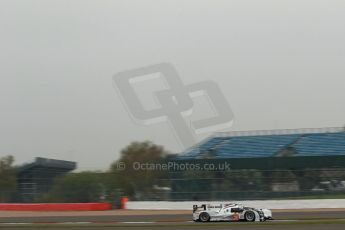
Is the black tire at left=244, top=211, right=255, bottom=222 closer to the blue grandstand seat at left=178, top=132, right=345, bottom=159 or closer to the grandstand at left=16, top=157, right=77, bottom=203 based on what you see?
the blue grandstand seat at left=178, top=132, right=345, bottom=159

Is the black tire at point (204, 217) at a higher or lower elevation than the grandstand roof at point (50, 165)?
lower

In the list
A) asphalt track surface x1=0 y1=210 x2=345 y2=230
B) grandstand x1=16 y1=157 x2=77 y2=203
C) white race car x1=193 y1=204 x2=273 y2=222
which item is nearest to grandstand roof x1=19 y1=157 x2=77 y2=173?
grandstand x1=16 y1=157 x2=77 y2=203

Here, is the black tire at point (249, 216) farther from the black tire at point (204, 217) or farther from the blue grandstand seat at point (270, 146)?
the blue grandstand seat at point (270, 146)

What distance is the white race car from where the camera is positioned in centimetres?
2266

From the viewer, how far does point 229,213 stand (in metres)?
23.2

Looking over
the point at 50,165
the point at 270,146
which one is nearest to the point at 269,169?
the point at 270,146

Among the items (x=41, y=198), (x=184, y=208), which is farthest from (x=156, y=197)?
(x=41, y=198)

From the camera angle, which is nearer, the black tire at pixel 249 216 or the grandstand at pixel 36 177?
the black tire at pixel 249 216

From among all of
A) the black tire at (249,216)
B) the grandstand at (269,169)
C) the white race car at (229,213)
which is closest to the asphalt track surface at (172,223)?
the white race car at (229,213)

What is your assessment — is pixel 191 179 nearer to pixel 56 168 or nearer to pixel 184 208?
pixel 184 208

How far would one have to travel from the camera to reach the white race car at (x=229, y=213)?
74.3ft

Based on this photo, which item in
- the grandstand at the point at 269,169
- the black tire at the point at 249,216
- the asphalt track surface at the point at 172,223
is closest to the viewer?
the asphalt track surface at the point at 172,223

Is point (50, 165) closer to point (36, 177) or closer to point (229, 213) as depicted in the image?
Answer: point (36, 177)

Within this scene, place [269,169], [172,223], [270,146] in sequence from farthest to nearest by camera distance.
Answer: [270,146] < [269,169] < [172,223]
